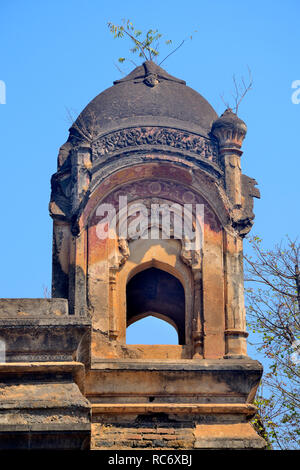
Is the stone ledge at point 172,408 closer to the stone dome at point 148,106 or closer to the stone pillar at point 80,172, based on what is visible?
the stone pillar at point 80,172

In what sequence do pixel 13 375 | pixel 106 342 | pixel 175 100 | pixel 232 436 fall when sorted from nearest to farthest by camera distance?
pixel 13 375
pixel 232 436
pixel 106 342
pixel 175 100

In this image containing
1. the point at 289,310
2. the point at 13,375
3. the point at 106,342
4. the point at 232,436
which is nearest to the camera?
the point at 13,375

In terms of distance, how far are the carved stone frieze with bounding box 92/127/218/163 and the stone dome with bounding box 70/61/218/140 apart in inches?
4.5

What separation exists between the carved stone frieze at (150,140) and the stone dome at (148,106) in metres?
0.11

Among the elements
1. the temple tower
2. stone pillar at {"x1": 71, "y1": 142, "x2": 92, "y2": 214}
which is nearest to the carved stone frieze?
the temple tower

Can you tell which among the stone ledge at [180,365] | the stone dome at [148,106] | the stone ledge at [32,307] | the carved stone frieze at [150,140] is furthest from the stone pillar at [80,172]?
the stone ledge at [32,307]

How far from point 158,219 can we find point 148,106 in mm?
1644

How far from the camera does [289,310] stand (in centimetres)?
1848

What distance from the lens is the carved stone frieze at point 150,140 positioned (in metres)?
16.7

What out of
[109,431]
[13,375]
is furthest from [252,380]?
[13,375]

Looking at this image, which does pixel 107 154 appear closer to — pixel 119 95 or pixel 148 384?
pixel 119 95

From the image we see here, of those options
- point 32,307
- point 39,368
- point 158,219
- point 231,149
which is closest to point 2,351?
point 39,368
